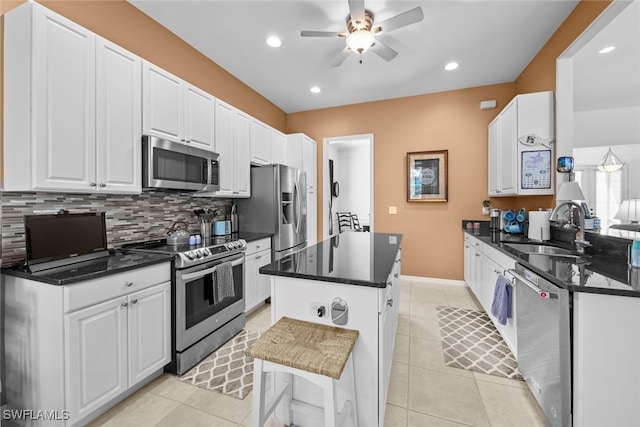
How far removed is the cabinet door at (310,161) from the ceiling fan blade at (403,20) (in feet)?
7.76

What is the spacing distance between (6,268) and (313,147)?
4009mm

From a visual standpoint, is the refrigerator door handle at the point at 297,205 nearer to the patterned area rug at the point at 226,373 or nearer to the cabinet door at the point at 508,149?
the patterned area rug at the point at 226,373

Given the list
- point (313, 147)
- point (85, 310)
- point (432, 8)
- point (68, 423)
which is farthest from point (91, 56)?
point (313, 147)

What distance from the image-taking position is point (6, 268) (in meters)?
1.51

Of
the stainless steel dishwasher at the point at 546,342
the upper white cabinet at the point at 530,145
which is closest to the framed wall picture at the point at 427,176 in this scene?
the upper white cabinet at the point at 530,145

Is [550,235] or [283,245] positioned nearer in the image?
[550,235]

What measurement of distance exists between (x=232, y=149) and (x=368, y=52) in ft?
6.61

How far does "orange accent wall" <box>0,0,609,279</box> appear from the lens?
3.37m

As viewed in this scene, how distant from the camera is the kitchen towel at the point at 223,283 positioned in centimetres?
227

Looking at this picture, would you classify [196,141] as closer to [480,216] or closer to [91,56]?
[91,56]

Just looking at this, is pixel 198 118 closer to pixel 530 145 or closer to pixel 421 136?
pixel 421 136

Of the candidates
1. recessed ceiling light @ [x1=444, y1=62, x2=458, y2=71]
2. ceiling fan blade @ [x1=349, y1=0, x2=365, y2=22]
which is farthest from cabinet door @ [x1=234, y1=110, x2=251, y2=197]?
recessed ceiling light @ [x1=444, y1=62, x2=458, y2=71]

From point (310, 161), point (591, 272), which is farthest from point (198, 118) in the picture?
point (591, 272)

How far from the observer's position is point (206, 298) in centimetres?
221
